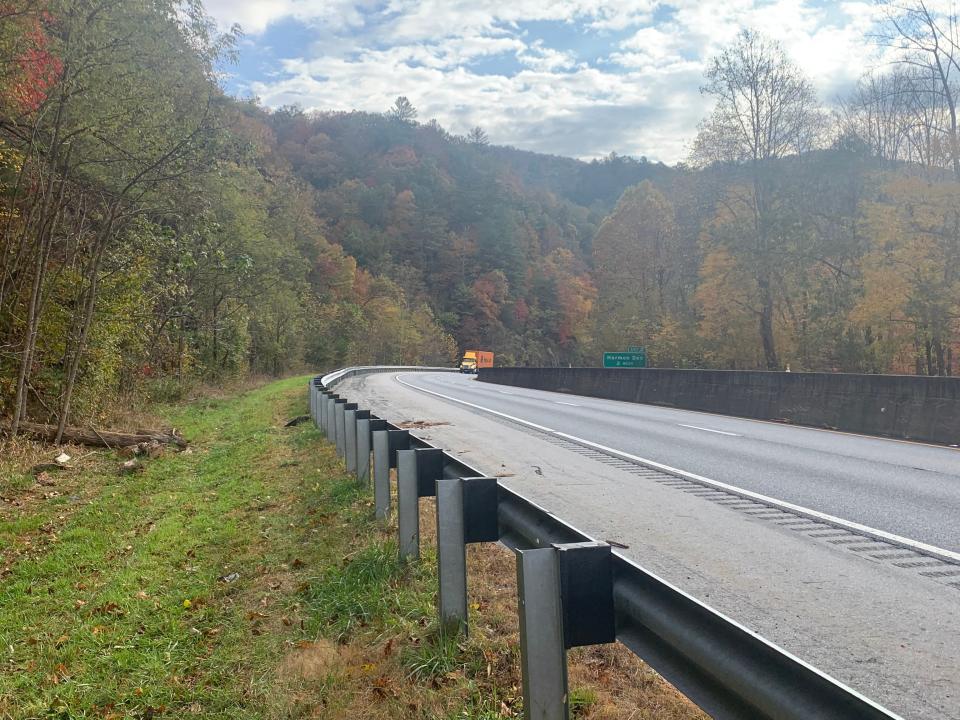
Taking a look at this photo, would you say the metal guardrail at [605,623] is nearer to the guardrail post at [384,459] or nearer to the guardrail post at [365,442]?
the guardrail post at [384,459]

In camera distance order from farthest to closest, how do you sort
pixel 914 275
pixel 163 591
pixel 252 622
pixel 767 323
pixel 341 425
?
pixel 767 323
pixel 914 275
pixel 341 425
pixel 163 591
pixel 252 622

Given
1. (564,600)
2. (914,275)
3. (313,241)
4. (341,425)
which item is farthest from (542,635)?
(313,241)

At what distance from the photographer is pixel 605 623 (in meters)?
2.53

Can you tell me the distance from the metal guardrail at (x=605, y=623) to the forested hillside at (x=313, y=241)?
30.3ft

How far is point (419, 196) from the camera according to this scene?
106 m

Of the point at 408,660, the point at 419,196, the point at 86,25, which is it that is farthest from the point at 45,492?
the point at 419,196

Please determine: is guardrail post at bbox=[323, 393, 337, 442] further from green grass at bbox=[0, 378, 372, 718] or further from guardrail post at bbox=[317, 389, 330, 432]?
green grass at bbox=[0, 378, 372, 718]

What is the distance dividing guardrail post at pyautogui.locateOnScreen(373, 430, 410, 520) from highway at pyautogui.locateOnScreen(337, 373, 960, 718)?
1650mm

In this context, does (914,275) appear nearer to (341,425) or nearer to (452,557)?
(341,425)

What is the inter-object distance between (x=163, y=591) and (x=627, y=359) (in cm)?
3167

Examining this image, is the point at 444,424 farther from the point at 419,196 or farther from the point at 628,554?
the point at 419,196

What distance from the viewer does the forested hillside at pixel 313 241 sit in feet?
35.2

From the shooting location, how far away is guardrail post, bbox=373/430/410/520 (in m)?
6.28

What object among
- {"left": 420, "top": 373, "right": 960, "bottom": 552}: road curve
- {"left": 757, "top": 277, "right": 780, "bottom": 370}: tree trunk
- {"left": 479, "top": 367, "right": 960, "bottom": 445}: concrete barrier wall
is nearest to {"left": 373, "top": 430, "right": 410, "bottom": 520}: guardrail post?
{"left": 420, "top": 373, "right": 960, "bottom": 552}: road curve
